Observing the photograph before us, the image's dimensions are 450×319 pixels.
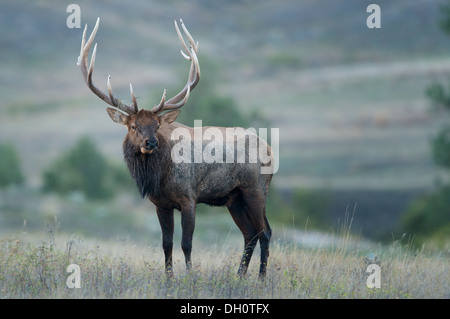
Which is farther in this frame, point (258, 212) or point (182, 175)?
point (258, 212)

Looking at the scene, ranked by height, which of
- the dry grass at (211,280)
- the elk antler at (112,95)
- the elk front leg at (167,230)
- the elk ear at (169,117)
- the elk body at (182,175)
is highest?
the elk antler at (112,95)

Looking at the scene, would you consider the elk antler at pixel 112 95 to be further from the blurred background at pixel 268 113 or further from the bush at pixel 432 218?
the bush at pixel 432 218

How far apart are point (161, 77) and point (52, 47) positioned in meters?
39.3

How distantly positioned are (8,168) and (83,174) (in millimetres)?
5462

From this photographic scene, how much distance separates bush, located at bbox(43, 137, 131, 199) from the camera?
37.5 meters

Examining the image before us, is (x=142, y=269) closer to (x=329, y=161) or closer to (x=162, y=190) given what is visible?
(x=162, y=190)

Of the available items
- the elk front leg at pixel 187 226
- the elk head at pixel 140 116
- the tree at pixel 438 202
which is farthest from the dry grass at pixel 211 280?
the tree at pixel 438 202

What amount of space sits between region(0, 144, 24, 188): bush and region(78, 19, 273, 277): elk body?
32.2 metres

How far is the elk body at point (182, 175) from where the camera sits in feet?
30.4

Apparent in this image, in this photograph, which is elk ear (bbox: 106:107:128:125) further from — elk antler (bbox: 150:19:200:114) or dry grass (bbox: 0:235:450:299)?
dry grass (bbox: 0:235:450:299)

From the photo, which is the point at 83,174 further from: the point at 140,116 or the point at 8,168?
the point at 140,116

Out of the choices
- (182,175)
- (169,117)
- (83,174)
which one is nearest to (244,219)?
(182,175)

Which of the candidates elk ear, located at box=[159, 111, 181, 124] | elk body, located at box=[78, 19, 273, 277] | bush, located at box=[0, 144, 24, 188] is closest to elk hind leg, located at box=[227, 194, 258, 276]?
elk body, located at box=[78, 19, 273, 277]

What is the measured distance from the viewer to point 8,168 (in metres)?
40.6
